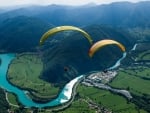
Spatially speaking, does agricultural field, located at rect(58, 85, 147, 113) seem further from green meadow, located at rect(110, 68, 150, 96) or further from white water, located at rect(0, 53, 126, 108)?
green meadow, located at rect(110, 68, 150, 96)

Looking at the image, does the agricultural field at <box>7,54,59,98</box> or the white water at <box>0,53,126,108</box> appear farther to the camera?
the agricultural field at <box>7,54,59,98</box>

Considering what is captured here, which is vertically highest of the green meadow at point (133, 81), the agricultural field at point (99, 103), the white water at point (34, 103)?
the agricultural field at point (99, 103)

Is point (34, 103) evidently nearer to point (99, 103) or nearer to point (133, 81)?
point (99, 103)

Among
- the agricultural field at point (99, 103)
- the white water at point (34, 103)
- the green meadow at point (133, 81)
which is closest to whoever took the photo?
the agricultural field at point (99, 103)

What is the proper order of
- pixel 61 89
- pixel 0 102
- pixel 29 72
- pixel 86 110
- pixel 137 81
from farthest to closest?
pixel 29 72
pixel 137 81
pixel 61 89
pixel 0 102
pixel 86 110

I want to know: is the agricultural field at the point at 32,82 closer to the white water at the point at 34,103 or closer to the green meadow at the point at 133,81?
the white water at the point at 34,103

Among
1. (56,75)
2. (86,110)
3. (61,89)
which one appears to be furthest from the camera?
(56,75)

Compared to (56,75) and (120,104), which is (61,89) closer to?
(56,75)

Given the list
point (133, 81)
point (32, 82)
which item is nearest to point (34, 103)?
point (32, 82)

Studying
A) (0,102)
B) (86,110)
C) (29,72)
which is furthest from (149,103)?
(29,72)

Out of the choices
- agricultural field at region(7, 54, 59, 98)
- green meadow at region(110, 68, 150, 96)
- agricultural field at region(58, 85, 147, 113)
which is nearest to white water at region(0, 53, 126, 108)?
agricultural field at region(7, 54, 59, 98)

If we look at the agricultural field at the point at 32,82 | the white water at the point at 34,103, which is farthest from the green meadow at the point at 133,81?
the agricultural field at the point at 32,82
